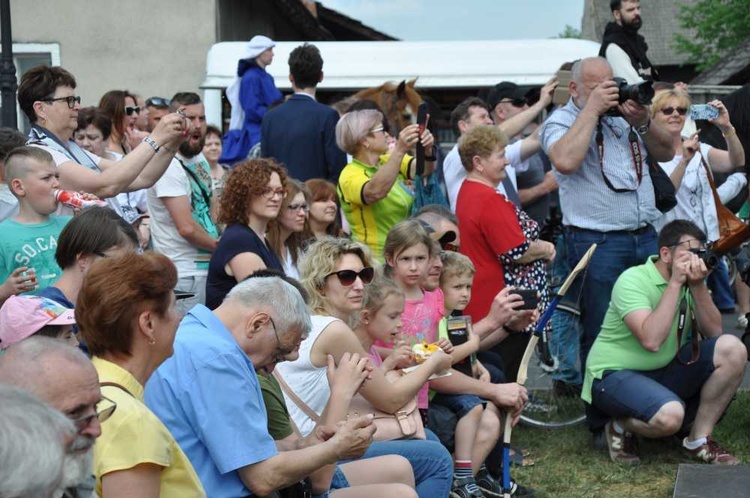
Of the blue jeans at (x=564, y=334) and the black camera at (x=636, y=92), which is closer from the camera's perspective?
the black camera at (x=636, y=92)

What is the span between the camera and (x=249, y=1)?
21.4m

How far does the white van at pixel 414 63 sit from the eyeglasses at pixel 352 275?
7.57m

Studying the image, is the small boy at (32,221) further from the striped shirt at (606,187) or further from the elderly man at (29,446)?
the striped shirt at (606,187)

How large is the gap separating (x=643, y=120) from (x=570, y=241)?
865 millimetres

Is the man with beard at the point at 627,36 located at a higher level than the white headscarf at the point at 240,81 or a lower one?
higher

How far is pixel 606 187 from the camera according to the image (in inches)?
276

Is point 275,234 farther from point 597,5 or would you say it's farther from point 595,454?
point 597,5

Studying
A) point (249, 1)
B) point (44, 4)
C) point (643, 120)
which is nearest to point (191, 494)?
point (643, 120)

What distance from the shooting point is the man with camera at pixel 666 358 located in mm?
6488

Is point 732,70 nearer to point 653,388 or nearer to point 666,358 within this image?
point 666,358

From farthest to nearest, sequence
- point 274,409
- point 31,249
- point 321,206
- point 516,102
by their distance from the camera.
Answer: point 516,102
point 321,206
point 31,249
point 274,409

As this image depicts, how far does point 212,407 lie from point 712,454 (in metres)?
3.88

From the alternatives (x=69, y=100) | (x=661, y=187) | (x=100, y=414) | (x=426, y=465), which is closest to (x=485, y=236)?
(x=661, y=187)

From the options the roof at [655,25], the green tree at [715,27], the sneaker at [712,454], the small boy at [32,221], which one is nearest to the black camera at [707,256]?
the sneaker at [712,454]
